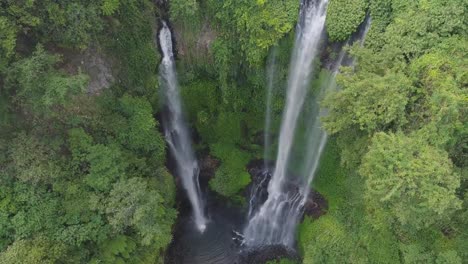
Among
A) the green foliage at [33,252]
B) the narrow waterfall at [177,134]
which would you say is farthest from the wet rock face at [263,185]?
the green foliage at [33,252]

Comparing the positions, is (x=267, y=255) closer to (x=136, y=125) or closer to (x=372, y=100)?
(x=136, y=125)

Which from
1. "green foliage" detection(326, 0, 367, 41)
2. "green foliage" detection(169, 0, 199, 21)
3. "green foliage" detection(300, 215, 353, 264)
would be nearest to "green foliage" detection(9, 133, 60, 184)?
"green foliage" detection(169, 0, 199, 21)

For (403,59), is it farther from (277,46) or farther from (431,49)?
(277,46)

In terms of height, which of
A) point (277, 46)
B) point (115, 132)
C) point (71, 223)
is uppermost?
point (277, 46)

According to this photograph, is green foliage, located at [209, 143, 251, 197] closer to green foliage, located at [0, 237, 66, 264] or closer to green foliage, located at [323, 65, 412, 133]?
green foliage, located at [323, 65, 412, 133]

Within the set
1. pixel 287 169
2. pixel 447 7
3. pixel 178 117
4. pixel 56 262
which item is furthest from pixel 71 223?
pixel 447 7

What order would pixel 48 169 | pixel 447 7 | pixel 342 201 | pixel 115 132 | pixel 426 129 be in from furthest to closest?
pixel 342 201
pixel 115 132
pixel 48 169
pixel 447 7
pixel 426 129
